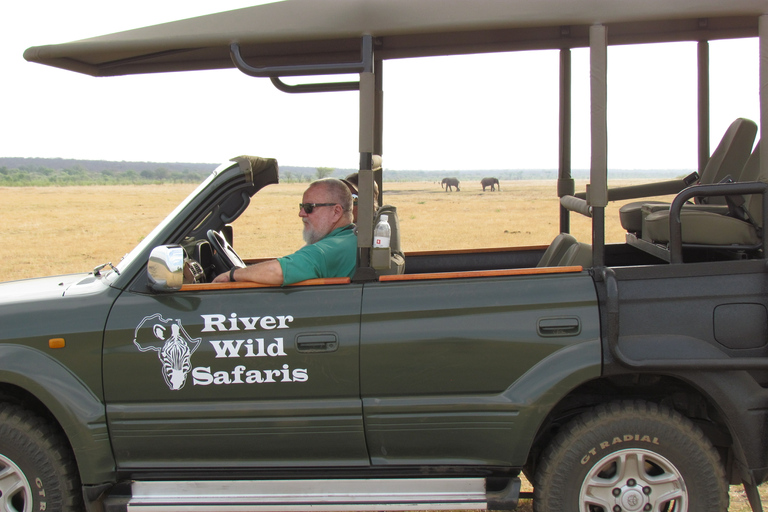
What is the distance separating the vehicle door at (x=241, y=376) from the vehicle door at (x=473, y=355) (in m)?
0.12

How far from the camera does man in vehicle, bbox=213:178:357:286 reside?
9.81ft

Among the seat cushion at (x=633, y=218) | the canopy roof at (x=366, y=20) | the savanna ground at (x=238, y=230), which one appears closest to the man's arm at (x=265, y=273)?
the canopy roof at (x=366, y=20)

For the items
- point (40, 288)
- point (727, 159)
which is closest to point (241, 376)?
point (40, 288)

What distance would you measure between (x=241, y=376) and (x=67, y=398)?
2.45ft

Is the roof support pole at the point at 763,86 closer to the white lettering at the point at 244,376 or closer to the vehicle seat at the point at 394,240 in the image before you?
the vehicle seat at the point at 394,240

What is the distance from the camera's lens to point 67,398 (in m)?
2.92

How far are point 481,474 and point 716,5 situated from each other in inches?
84.9

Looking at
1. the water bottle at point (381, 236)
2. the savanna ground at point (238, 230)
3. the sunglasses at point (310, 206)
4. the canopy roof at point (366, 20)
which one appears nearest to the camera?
the canopy roof at point (366, 20)

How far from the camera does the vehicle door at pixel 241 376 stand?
2900mm

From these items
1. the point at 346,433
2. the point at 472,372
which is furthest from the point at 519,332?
the point at 346,433

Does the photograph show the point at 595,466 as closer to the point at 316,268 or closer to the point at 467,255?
the point at 316,268

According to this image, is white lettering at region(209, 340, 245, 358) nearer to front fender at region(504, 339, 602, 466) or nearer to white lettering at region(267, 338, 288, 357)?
white lettering at region(267, 338, 288, 357)

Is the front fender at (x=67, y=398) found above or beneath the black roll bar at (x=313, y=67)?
beneath

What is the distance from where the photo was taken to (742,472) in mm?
2973
